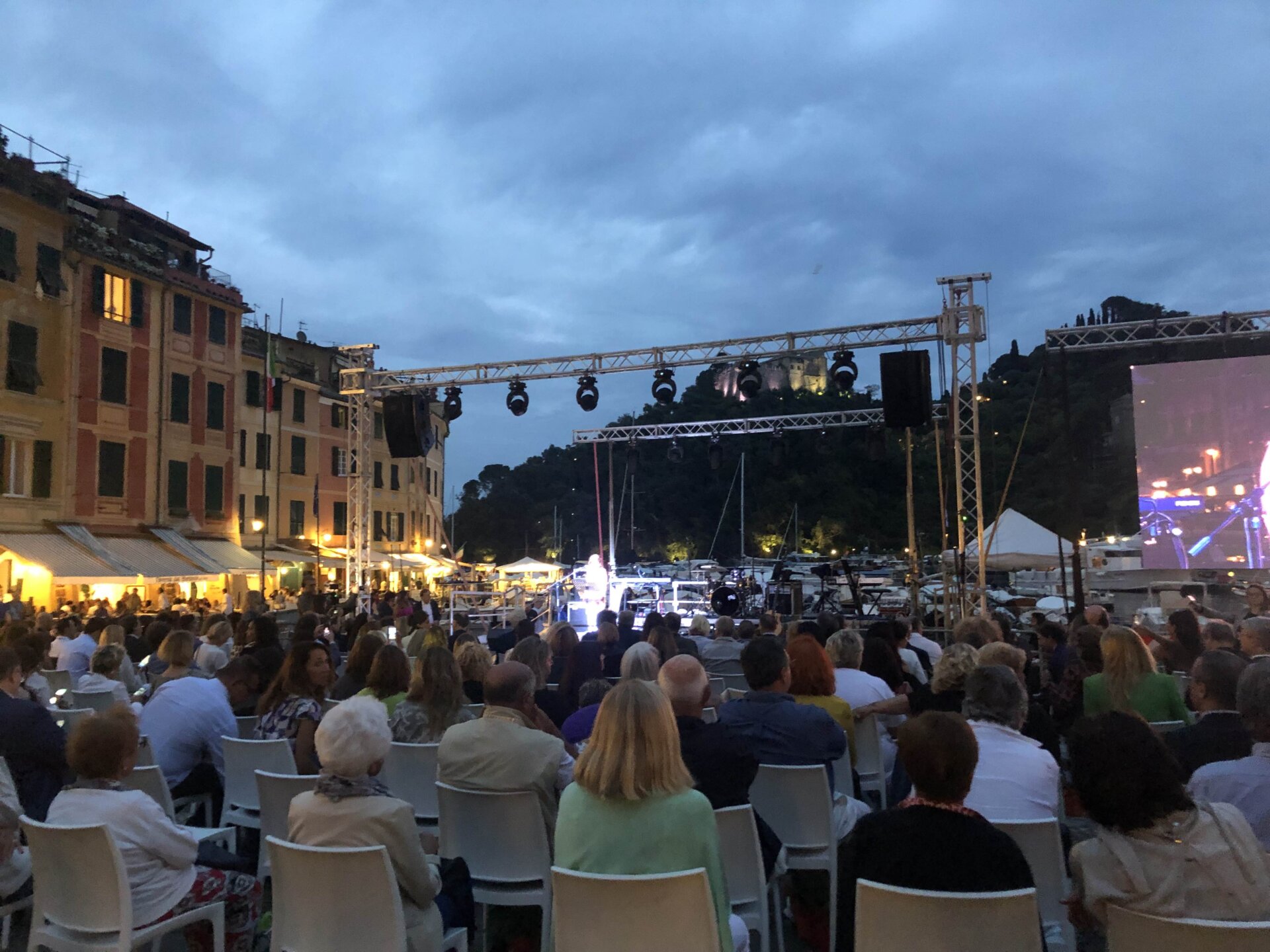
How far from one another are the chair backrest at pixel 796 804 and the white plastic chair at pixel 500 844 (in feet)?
2.92

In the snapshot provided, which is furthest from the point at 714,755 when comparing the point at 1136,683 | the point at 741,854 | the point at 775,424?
the point at 775,424

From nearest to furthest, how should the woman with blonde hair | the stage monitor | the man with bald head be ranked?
the man with bald head, the woman with blonde hair, the stage monitor

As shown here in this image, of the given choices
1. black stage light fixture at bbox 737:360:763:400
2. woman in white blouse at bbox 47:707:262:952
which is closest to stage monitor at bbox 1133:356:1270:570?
black stage light fixture at bbox 737:360:763:400

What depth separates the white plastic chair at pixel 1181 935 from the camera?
67.5 inches

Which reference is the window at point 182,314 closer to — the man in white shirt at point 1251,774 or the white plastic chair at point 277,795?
the white plastic chair at point 277,795

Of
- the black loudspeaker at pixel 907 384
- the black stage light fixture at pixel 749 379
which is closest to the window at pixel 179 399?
the black stage light fixture at pixel 749 379

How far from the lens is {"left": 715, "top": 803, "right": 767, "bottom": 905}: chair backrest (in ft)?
9.48

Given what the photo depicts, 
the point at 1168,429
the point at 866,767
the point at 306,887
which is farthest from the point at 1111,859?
the point at 1168,429

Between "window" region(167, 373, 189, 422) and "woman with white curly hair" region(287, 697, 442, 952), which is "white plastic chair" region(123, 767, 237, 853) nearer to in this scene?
"woman with white curly hair" region(287, 697, 442, 952)

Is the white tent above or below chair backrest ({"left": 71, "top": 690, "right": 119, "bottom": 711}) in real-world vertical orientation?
above

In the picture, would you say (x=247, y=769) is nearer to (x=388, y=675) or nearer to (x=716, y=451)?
(x=388, y=675)

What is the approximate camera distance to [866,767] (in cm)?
467

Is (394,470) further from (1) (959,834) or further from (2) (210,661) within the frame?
(1) (959,834)

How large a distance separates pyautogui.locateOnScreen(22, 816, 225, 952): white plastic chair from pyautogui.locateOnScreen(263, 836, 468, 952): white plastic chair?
545mm
